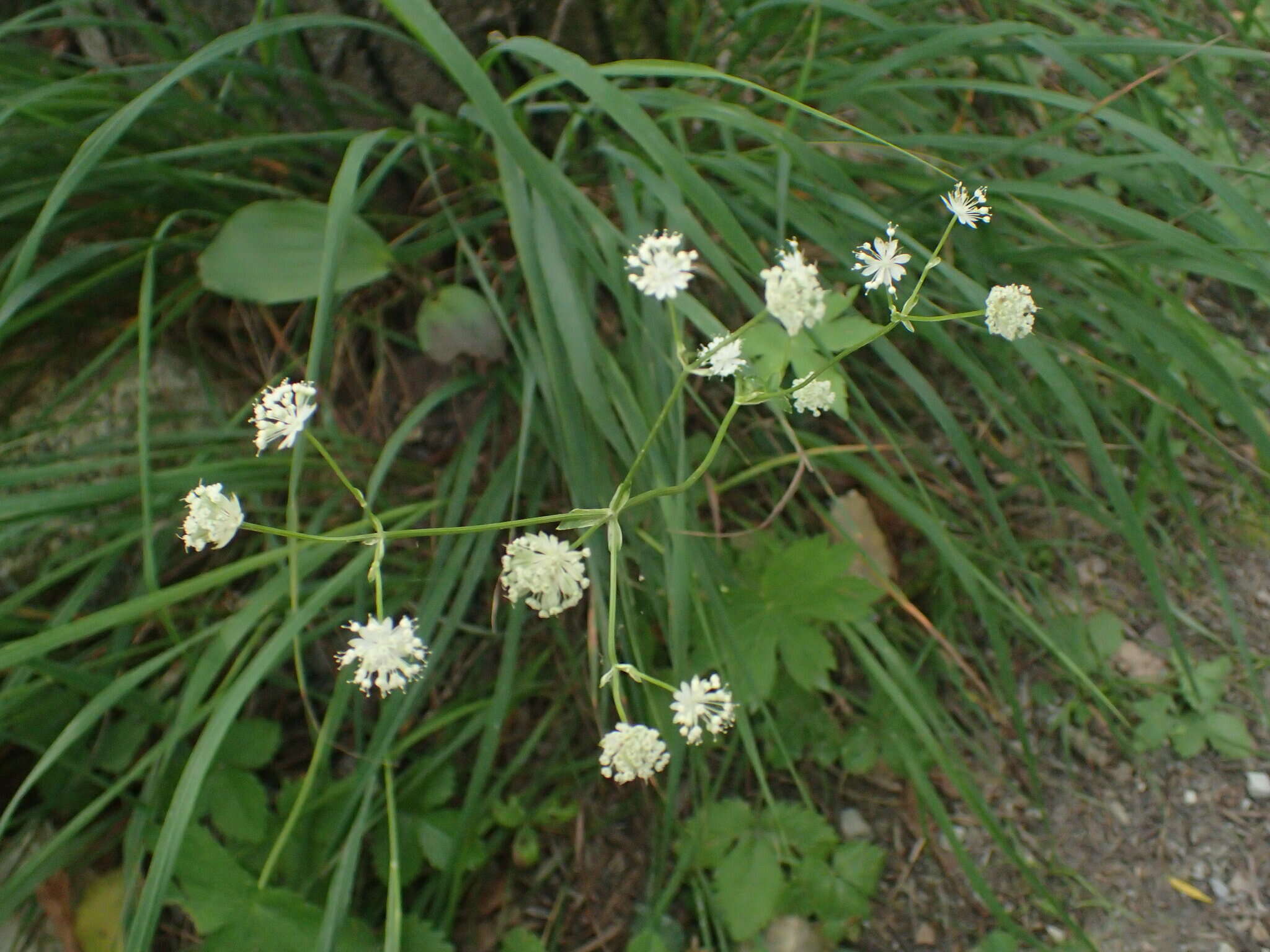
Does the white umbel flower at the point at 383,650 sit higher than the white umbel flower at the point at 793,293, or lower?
lower

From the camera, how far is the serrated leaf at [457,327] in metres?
1.40

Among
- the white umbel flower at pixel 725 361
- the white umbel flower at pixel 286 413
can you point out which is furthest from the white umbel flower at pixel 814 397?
the white umbel flower at pixel 286 413

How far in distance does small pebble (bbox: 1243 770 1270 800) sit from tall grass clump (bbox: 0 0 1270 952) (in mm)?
203

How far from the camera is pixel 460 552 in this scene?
125 cm

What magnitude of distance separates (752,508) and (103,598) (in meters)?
1.05

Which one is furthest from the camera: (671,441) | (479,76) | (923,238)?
(923,238)

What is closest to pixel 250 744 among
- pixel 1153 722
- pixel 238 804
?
pixel 238 804

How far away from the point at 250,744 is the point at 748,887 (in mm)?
719

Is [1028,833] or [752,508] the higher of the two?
[752,508]

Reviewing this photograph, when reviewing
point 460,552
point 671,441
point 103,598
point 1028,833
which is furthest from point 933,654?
point 103,598

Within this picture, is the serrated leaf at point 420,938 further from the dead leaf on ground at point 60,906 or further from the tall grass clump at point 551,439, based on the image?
the dead leaf on ground at point 60,906

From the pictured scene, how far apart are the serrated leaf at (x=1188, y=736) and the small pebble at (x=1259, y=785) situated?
0.08 metres

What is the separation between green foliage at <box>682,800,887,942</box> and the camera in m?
1.24

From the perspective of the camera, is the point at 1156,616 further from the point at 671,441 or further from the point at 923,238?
the point at 671,441
